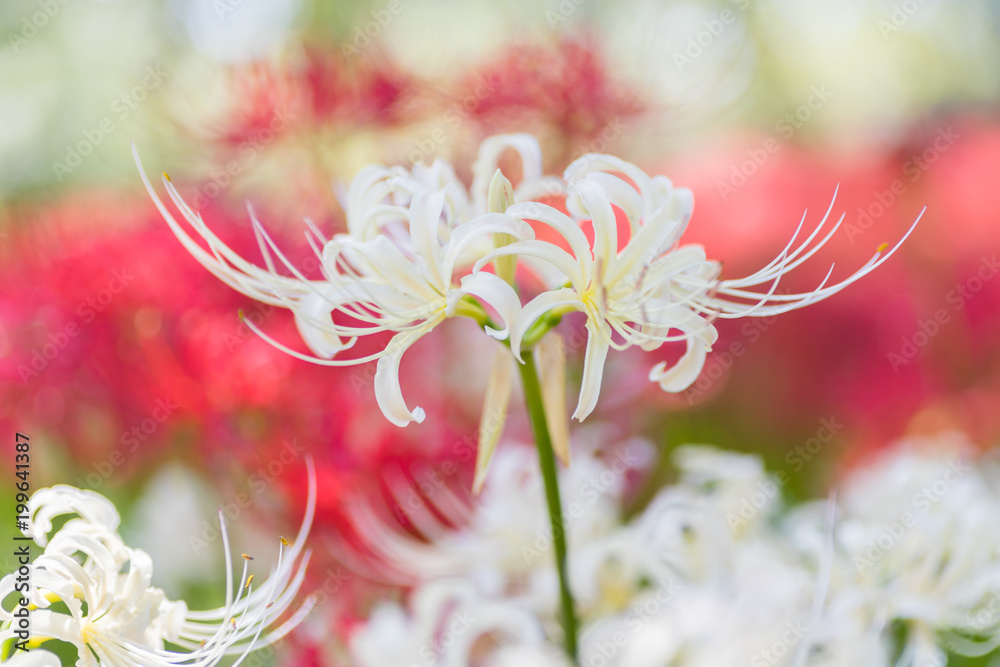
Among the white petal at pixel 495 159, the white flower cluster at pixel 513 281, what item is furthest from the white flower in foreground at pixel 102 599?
the white petal at pixel 495 159

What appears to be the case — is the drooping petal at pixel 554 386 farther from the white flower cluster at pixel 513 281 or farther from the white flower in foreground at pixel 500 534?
the white flower in foreground at pixel 500 534

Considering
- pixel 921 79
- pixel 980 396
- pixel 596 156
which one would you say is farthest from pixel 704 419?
pixel 921 79

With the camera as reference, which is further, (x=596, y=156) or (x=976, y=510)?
(x=976, y=510)

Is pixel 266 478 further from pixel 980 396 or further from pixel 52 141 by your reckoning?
pixel 52 141

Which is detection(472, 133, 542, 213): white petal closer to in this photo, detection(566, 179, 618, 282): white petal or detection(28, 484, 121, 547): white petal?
detection(566, 179, 618, 282): white petal

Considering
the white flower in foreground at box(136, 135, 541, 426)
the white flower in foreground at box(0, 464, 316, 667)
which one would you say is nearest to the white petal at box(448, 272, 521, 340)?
the white flower in foreground at box(136, 135, 541, 426)
